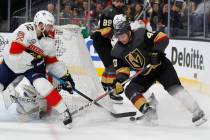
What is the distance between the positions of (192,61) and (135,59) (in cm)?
222

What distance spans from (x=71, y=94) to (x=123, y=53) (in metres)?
0.72

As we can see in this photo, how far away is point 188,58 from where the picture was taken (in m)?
6.43

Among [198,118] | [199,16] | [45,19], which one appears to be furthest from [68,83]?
[199,16]

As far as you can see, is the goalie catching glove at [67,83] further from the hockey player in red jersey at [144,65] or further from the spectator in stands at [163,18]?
the spectator in stands at [163,18]

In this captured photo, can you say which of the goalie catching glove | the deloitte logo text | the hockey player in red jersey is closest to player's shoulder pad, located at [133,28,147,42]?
the hockey player in red jersey

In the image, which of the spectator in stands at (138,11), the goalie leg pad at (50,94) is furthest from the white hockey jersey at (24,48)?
the spectator in stands at (138,11)

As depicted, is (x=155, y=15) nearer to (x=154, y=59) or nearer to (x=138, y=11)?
(x=138, y=11)

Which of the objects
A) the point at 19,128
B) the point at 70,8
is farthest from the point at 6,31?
the point at 19,128

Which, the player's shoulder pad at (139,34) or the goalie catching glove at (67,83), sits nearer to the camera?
the player's shoulder pad at (139,34)

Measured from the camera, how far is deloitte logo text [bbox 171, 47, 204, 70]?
608 cm

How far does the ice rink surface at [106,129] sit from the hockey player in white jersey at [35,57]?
0.20 metres

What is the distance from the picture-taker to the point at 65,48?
5.31 meters

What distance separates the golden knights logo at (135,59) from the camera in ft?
13.7

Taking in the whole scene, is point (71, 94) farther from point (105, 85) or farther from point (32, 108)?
point (105, 85)
